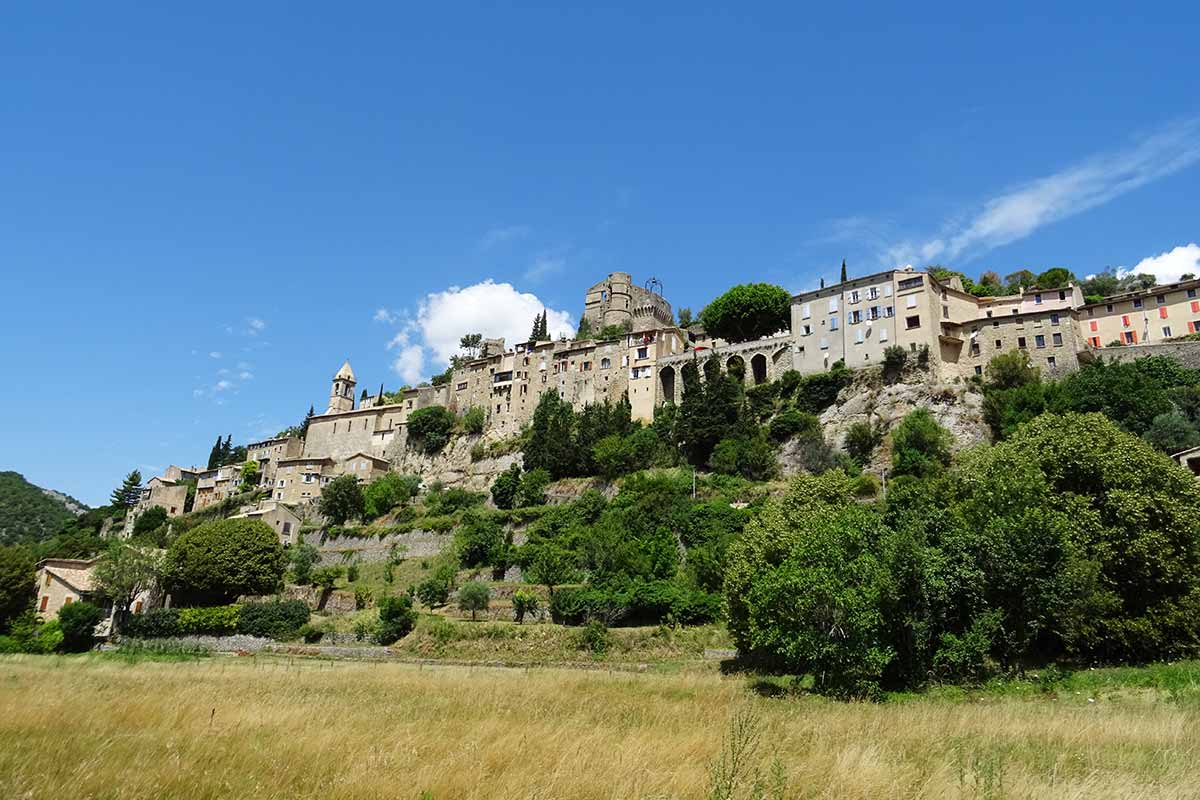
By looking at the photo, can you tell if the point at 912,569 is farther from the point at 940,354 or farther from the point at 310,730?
the point at 940,354

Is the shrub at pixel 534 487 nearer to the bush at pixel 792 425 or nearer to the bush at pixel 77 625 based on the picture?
the bush at pixel 792 425

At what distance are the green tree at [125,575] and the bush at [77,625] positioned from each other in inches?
179

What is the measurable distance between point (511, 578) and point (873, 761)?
42881mm

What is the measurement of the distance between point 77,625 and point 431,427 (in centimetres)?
5420

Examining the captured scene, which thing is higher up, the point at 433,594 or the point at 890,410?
the point at 890,410

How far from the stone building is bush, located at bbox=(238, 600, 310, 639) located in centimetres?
7846

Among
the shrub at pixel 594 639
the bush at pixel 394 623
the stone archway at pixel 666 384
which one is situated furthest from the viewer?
the stone archway at pixel 666 384

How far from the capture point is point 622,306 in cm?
11769

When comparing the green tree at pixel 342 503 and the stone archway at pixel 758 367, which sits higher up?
the stone archway at pixel 758 367

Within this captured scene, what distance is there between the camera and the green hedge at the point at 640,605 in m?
35.5

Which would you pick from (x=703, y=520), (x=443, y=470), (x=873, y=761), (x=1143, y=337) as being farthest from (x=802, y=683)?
(x=443, y=470)

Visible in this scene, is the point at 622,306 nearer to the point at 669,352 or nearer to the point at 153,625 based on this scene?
the point at 669,352

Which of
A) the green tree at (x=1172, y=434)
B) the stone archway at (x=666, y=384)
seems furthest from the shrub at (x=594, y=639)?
the stone archway at (x=666, y=384)

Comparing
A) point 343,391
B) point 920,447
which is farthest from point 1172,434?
point 343,391
